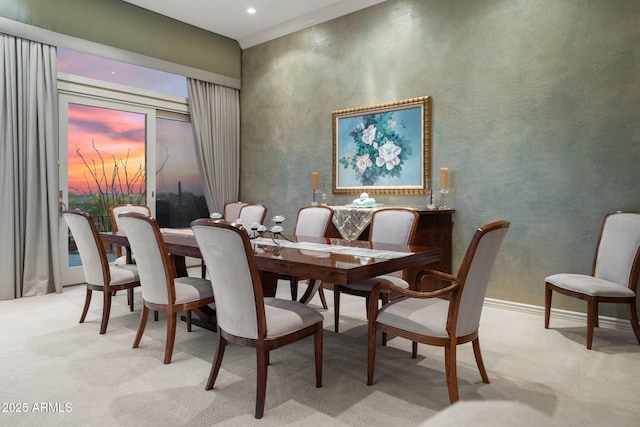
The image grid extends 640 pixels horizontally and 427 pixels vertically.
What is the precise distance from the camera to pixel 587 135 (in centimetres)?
341

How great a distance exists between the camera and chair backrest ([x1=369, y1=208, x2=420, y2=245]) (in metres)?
3.19

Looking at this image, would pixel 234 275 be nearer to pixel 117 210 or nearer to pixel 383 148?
pixel 117 210

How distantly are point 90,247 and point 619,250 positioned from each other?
3951mm

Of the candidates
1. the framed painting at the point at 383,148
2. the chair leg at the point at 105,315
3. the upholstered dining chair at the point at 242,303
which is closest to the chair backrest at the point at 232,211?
the framed painting at the point at 383,148

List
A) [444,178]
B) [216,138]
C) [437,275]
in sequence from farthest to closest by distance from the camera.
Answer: [216,138], [444,178], [437,275]

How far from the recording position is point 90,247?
308cm

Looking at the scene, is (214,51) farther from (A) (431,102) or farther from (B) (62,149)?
(A) (431,102)

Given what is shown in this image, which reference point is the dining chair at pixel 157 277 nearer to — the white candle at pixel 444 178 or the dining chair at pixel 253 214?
the dining chair at pixel 253 214

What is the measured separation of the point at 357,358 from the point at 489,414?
226 cm

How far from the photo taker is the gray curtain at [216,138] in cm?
577

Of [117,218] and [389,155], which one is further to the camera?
[389,155]

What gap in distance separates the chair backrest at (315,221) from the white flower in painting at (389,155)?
3.96 feet

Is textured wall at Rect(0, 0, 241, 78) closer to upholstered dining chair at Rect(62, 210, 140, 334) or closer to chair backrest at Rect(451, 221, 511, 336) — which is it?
upholstered dining chair at Rect(62, 210, 140, 334)

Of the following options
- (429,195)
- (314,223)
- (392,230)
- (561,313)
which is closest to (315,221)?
(314,223)
